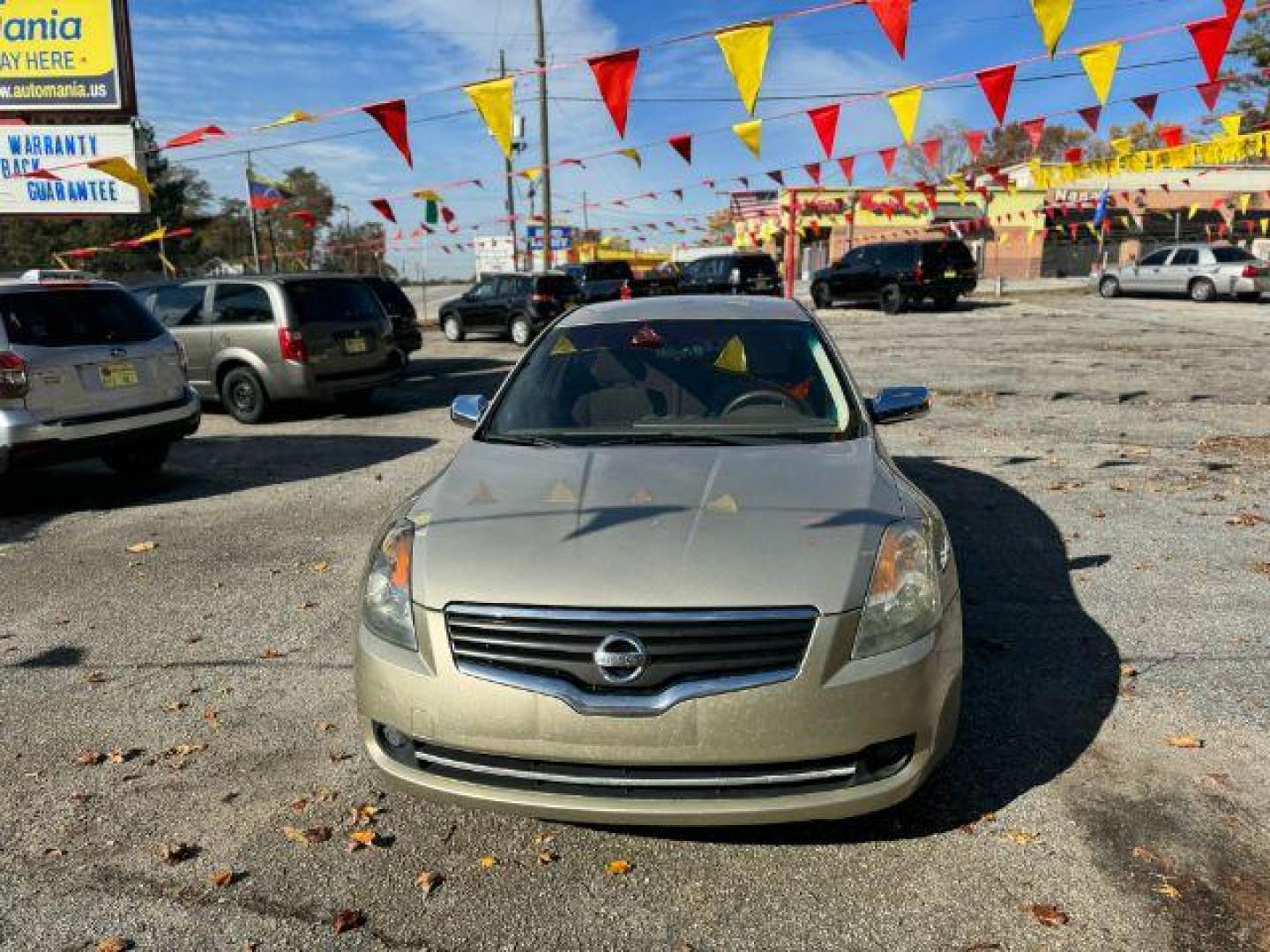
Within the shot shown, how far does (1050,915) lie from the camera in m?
2.46

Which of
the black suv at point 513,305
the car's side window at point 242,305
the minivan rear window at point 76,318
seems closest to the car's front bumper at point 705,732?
the minivan rear window at point 76,318

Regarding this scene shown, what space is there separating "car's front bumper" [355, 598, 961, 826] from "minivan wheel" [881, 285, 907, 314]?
924 inches

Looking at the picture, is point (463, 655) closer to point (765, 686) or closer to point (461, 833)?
point (461, 833)

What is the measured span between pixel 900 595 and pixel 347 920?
1788mm

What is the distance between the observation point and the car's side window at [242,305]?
1077 cm

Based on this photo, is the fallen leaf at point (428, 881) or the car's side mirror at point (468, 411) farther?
the car's side mirror at point (468, 411)

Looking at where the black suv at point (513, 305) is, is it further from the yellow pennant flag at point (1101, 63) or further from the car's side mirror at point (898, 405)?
the car's side mirror at point (898, 405)

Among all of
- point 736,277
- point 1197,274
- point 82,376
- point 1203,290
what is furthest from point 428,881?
point 1197,274

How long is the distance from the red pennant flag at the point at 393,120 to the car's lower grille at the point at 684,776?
29.6ft

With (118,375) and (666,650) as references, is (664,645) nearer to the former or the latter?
(666,650)

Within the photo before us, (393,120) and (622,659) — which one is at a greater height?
(393,120)

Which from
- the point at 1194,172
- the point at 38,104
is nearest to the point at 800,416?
the point at 38,104

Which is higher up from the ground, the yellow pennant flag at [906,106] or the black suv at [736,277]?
the yellow pennant flag at [906,106]

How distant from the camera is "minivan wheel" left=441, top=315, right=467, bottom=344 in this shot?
70.1 ft
